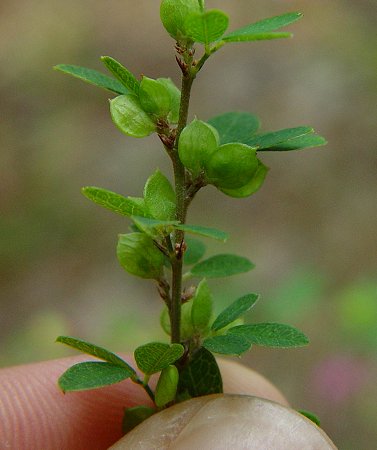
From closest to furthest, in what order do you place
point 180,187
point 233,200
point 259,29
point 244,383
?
1. point 259,29
2. point 180,187
3. point 244,383
4. point 233,200

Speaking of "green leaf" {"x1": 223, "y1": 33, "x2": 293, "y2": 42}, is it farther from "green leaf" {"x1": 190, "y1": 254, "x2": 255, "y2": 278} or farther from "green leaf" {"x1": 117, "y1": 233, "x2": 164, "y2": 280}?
"green leaf" {"x1": 190, "y1": 254, "x2": 255, "y2": 278}

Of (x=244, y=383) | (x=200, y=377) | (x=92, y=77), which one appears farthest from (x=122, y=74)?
(x=244, y=383)

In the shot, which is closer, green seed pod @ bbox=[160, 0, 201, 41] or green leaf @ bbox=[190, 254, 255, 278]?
green seed pod @ bbox=[160, 0, 201, 41]

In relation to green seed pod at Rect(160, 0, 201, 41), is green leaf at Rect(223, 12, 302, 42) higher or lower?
lower

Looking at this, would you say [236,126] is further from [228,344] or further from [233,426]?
[233,426]

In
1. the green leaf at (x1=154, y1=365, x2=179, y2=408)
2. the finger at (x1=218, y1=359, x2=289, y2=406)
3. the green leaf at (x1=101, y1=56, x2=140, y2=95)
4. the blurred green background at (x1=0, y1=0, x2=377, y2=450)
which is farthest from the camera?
the blurred green background at (x1=0, y1=0, x2=377, y2=450)

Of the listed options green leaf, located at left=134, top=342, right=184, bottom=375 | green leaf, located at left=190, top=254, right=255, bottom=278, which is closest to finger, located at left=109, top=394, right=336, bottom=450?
green leaf, located at left=134, top=342, right=184, bottom=375
